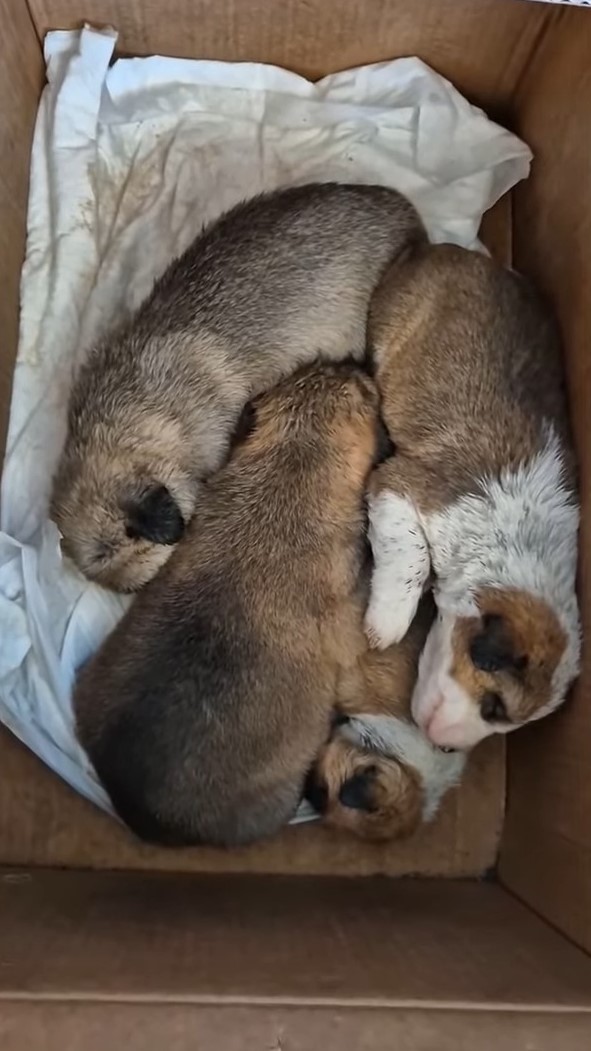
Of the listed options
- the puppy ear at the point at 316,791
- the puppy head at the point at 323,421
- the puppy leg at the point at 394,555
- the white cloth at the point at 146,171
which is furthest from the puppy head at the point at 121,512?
the puppy ear at the point at 316,791

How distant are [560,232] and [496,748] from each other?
1379mm

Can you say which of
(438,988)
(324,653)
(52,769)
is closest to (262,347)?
(324,653)

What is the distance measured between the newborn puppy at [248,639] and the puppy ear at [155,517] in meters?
0.05

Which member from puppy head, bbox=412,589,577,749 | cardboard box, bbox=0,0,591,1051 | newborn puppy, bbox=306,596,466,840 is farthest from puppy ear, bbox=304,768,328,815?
puppy head, bbox=412,589,577,749

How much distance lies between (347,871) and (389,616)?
74 centimetres

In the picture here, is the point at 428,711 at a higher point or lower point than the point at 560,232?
lower

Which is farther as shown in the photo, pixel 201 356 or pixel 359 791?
pixel 201 356

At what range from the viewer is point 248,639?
8.25 feet

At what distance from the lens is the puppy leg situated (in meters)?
2.60

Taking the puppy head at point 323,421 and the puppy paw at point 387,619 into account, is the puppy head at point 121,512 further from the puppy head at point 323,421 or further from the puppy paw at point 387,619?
the puppy paw at point 387,619

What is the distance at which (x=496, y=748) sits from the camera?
2.99 metres

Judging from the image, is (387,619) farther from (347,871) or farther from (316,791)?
(347,871)

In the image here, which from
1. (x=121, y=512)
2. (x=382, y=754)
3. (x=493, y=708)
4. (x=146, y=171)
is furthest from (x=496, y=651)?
(x=146, y=171)

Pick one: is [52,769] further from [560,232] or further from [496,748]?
[560,232]
